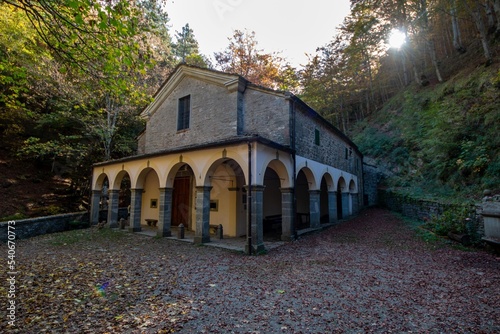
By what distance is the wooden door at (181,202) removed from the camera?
13284 millimetres

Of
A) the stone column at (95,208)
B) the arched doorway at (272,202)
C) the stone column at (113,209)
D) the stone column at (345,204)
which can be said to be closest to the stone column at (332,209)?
the stone column at (345,204)

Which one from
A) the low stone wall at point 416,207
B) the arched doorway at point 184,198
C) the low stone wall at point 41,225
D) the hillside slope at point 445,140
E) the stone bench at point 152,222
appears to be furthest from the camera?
the stone bench at point 152,222

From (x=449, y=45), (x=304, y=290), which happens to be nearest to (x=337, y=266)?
(x=304, y=290)

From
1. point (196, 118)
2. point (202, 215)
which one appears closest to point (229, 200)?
point (202, 215)

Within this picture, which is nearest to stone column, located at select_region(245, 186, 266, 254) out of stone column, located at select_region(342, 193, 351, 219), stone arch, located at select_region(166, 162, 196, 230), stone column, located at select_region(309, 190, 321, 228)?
stone column, located at select_region(309, 190, 321, 228)

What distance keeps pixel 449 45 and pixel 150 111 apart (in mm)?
28397

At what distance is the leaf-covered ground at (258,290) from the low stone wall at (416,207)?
165 centimetres

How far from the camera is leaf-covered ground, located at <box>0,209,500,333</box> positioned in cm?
358

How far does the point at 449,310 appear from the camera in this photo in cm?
398

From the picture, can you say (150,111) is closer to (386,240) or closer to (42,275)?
(42,275)

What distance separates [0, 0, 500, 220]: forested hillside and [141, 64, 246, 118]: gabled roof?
1087mm

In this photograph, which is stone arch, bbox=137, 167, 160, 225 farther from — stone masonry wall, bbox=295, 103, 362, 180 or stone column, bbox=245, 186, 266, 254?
stone masonry wall, bbox=295, 103, 362, 180

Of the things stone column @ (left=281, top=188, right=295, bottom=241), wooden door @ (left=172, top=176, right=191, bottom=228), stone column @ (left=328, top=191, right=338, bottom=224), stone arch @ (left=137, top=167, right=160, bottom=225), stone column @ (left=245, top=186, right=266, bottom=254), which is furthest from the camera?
stone arch @ (left=137, top=167, right=160, bottom=225)

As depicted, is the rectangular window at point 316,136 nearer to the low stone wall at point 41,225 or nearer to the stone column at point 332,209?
the stone column at point 332,209
